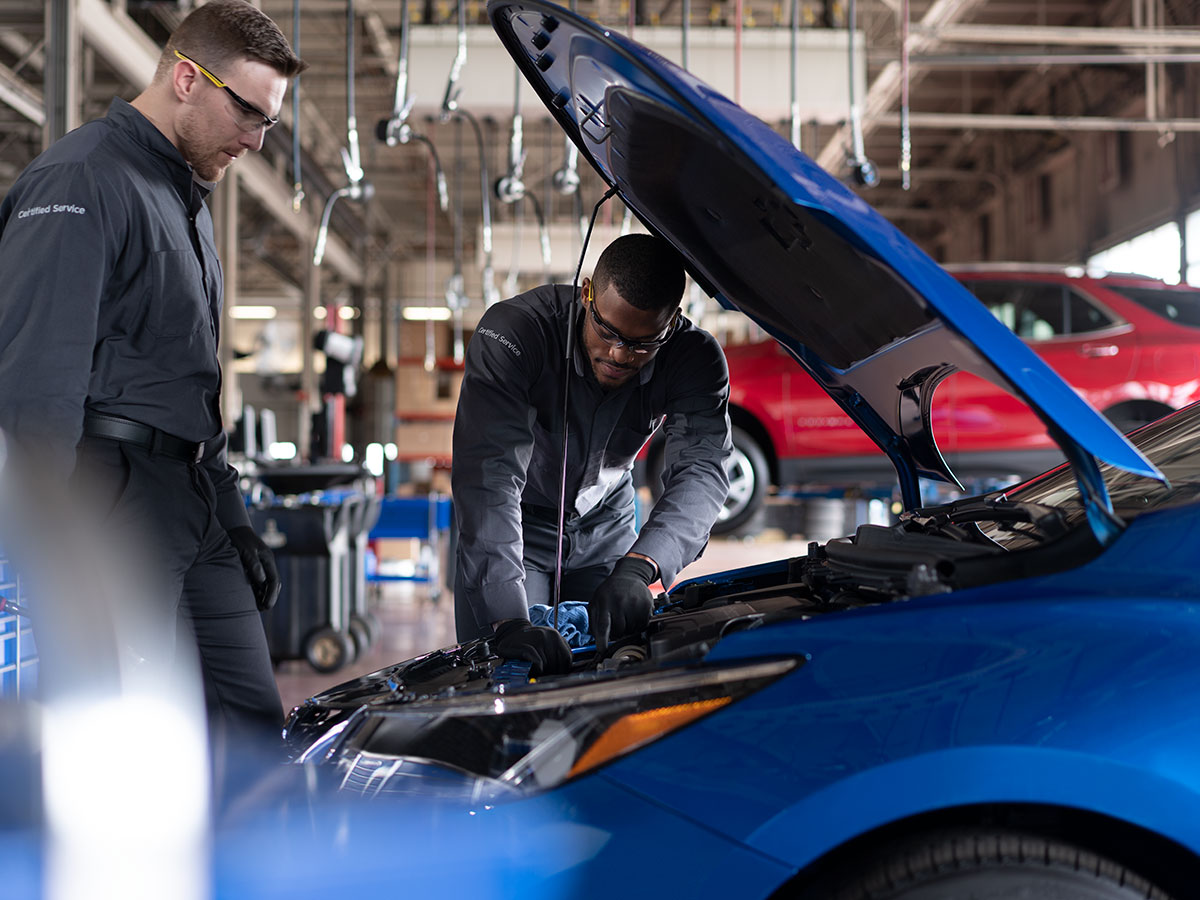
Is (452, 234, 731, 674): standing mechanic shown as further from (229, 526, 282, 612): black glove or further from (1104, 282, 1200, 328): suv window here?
(1104, 282, 1200, 328): suv window

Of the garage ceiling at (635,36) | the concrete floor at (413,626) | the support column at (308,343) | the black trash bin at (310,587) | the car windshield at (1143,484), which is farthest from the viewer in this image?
the support column at (308,343)

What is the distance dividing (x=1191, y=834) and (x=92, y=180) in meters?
1.67

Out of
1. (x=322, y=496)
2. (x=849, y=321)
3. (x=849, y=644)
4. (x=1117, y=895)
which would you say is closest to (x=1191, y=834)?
(x=1117, y=895)

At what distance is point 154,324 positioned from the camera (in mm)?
1565

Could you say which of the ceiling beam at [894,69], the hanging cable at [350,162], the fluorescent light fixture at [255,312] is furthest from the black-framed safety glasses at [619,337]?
the fluorescent light fixture at [255,312]

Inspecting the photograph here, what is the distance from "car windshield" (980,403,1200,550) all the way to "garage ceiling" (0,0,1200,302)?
2720 mm

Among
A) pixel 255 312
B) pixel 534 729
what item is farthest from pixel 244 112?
pixel 255 312

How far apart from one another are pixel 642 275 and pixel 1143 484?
2.82 feet

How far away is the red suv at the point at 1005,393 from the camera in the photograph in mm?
5223

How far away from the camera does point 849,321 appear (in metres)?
1.53

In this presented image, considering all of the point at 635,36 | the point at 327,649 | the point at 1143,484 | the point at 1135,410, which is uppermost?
the point at 635,36

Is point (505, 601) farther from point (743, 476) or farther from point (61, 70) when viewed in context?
point (61, 70)

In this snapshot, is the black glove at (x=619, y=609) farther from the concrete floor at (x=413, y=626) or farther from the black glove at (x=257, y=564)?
the concrete floor at (x=413, y=626)

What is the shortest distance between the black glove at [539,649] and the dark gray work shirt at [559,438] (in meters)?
0.21
